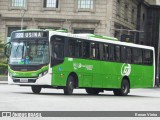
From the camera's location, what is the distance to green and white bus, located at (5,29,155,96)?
76.2 feet

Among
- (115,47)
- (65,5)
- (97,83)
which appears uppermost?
(65,5)

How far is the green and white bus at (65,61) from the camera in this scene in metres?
23.2

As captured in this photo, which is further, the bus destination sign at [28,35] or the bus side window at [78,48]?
the bus side window at [78,48]

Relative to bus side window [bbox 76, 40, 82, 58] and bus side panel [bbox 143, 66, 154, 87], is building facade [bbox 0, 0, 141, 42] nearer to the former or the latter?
bus side panel [bbox 143, 66, 154, 87]

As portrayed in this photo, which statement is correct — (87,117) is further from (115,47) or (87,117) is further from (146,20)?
(146,20)

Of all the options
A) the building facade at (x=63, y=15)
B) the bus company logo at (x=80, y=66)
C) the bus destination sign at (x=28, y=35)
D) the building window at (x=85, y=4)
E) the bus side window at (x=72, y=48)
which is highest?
the building window at (x=85, y=4)

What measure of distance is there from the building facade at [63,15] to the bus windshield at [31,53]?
99.4 ft

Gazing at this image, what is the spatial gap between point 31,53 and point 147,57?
30.1 ft

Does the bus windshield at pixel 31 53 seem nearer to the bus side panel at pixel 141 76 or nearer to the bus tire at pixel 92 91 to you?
the bus tire at pixel 92 91

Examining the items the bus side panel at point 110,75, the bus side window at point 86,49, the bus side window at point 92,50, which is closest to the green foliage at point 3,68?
the bus side panel at point 110,75

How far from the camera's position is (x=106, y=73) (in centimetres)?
2697

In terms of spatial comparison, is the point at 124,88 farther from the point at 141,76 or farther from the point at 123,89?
the point at 141,76

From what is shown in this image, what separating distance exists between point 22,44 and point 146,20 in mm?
52846

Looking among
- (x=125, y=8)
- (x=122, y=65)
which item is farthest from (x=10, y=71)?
(x=125, y=8)
